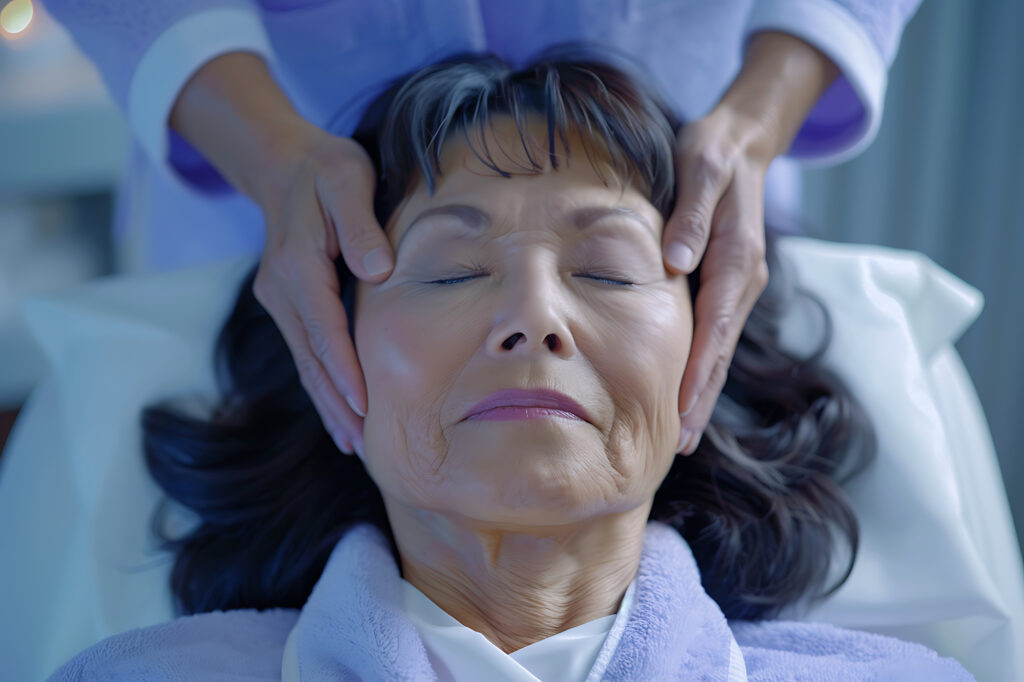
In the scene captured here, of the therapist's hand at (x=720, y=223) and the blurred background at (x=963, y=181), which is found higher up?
the therapist's hand at (x=720, y=223)

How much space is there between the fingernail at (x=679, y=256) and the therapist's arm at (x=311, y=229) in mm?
304

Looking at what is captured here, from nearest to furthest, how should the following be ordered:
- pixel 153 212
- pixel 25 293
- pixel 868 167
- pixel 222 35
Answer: pixel 222 35 < pixel 153 212 < pixel 868 167 < pixel 25 293

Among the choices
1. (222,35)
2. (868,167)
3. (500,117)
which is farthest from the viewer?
(868,167)

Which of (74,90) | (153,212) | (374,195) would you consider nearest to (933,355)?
(374,195)

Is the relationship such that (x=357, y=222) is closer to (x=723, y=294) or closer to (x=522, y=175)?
(x=522, y=175)

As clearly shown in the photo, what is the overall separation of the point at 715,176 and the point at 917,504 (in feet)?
1.85

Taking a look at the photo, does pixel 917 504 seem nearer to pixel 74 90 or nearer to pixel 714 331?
pixel 714 331

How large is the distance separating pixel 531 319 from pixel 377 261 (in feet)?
0.66

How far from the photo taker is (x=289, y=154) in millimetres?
1073

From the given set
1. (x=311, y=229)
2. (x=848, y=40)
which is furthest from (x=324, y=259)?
(x=848, y=40)

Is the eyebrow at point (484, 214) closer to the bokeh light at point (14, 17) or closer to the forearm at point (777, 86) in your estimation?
the forearm at point (777, 86)

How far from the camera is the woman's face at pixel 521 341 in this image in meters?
0.86

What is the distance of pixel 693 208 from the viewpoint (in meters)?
1.01

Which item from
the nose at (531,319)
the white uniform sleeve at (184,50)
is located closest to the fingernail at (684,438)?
the nose at (531,319)
